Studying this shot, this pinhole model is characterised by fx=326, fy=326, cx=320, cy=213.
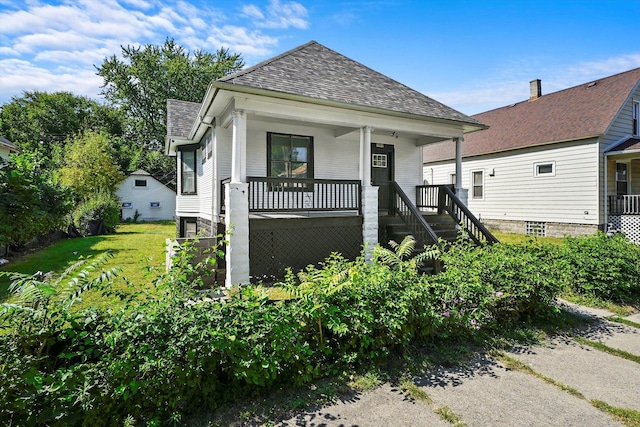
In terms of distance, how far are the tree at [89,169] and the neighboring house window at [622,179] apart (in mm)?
28206

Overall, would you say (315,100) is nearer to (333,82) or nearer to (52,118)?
(333,82)

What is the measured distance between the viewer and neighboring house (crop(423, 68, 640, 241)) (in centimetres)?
1254

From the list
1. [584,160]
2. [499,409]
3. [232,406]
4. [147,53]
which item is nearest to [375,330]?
[499,409]

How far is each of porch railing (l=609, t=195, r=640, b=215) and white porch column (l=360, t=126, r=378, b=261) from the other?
10.8 m

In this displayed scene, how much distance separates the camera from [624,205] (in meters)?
12.8

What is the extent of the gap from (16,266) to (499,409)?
11326 millimetres

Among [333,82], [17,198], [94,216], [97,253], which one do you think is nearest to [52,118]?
[94,216]

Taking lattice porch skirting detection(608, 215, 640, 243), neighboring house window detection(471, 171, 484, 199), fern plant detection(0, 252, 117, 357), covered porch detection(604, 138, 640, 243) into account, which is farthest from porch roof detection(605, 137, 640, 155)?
fern plant detection(0, 252, 117, 357)

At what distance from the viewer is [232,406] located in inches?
105

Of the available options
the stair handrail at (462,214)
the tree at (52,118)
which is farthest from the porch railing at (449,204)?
the tree at (52,118)

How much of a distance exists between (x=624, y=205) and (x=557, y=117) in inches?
178

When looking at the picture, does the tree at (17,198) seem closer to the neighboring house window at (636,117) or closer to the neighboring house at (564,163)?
the neighboring house at (564,163)

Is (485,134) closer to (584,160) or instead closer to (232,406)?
(584,160)

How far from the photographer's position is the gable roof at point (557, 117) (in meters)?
12.9
